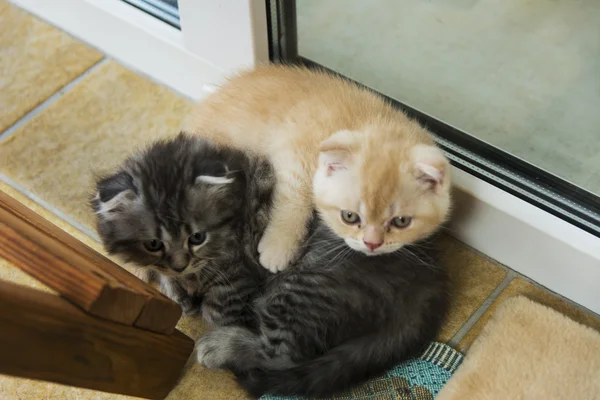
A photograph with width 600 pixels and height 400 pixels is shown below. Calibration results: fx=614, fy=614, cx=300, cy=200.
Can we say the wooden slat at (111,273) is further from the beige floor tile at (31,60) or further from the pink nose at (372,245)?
the beige floor tile at (31,60)

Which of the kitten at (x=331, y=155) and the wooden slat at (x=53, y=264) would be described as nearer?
the wooden slat at (x=53, y=264)

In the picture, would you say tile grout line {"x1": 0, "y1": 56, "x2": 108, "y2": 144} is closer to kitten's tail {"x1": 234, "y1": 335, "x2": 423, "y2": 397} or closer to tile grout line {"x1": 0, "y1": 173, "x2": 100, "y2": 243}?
tile grout line {"x1": 0, "y1": 173, "x2": 100, "y2": 243}

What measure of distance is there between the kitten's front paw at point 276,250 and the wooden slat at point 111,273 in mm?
213

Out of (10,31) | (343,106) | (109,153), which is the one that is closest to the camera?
(343,106)

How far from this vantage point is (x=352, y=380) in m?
1.19

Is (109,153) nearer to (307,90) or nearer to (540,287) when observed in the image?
(307,90)

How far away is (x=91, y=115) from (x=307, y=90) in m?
0.72

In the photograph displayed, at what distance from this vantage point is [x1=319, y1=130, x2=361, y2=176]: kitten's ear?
112 cm

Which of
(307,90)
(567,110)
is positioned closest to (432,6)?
(567,110)

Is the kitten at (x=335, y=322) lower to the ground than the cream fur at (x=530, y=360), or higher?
higher

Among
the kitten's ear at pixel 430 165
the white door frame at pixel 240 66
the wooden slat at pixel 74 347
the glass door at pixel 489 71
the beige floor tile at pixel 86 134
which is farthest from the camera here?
the beige floor tile at pixel 86 134

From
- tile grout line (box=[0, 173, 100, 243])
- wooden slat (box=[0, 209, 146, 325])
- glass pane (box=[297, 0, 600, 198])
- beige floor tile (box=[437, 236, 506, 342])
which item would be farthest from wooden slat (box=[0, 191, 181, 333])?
glass pane (box=[297, 0, 600, 198])

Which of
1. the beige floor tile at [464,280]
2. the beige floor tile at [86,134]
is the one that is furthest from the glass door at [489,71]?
the beige floor tile at [86,134]

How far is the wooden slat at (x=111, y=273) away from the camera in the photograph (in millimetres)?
902
